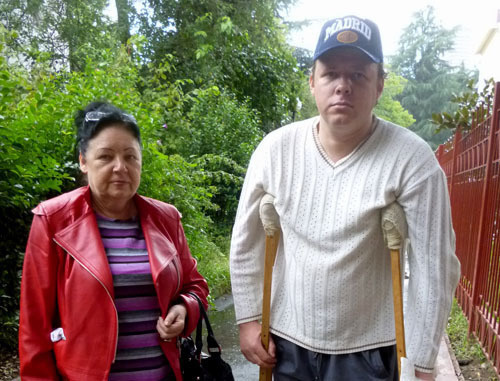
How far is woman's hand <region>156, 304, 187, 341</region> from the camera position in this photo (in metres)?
1.91

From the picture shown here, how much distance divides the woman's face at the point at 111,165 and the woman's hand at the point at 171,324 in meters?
0.53

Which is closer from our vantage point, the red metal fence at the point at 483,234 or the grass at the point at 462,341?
the red metal fence at the point at 483,234

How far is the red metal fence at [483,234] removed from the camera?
398cm

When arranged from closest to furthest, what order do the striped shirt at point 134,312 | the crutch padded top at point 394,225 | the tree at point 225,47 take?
the crutch padded top at point 394,225 < the striped shirt at point 134,312 < the tree at point 225,47

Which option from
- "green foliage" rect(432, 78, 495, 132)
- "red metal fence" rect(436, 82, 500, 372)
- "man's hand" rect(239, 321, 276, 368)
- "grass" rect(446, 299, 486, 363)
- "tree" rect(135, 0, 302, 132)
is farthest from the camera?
"tree" rect(135, 0, 302, 132)

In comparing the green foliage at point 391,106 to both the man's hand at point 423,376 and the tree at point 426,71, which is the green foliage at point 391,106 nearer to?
the tree at point 426,71

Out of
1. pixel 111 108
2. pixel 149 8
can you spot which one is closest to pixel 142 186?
pixel 111 108

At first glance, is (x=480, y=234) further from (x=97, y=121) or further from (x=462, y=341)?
(x=97, y=121)

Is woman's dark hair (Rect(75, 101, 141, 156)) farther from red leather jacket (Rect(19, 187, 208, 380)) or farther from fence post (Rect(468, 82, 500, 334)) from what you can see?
fence post (Rect(468, 82, 500, 334))

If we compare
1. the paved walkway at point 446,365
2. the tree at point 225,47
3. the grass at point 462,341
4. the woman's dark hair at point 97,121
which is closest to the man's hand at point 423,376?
the woman's dark hair at point 97,121

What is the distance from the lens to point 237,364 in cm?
442

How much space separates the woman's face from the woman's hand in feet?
1.75

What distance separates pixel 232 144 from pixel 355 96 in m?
7.90

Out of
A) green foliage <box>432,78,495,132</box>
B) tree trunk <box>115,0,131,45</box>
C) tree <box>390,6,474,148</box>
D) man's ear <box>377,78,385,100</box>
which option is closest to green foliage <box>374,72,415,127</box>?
tree <box>390,6,474,148</box>
